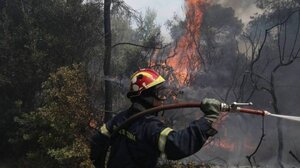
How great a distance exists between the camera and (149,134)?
3625 mm

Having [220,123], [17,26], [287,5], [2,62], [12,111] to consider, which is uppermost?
[287,5]

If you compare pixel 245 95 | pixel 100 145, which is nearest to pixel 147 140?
pixel 100 145

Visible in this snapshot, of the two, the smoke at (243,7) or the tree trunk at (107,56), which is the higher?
the smoke at (243,7)

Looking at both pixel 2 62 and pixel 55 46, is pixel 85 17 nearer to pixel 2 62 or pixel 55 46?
pixel 55 46

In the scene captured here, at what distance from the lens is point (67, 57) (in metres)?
17.4

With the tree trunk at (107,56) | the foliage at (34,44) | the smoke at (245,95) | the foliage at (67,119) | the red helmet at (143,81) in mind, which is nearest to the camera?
the red helmet at (143,81)

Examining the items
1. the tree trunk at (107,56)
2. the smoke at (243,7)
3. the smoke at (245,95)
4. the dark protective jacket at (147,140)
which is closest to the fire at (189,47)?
the smoke at (245,95)

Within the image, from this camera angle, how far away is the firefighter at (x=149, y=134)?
11.3 feet

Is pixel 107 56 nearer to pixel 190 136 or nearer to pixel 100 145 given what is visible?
pixel 100 145

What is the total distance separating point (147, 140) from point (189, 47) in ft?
99.7

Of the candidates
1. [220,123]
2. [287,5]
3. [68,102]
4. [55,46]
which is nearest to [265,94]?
[220,123]

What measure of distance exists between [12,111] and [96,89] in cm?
379

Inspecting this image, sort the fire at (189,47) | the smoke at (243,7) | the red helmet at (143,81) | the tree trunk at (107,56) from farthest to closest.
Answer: the smoke at (243,7) → the fire at (189,47) → the tree trunk at (107,56) → the red helmet at (143,81)

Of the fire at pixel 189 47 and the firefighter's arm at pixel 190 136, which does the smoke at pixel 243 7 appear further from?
the firefighter's arm at pixel 190 136
